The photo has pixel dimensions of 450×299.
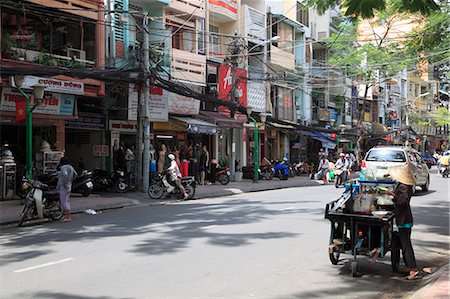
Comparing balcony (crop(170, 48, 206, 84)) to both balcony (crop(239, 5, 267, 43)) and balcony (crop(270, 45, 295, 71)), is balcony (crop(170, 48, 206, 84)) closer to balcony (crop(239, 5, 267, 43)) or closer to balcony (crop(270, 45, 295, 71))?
balcony (crop(239, 5, 267, 43))

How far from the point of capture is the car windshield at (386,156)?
17156mm

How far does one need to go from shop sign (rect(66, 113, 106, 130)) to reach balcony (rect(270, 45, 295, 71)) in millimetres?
14665

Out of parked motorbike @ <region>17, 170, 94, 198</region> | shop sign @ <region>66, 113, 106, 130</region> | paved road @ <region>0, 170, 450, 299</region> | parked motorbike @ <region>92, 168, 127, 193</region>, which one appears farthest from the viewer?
shop sign @ <region>66, 113, 106, 130</region>

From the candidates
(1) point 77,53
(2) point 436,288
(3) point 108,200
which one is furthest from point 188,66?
(2) point 436,288

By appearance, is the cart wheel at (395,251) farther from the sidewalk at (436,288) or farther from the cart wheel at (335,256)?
the cart wheel at (335,256)

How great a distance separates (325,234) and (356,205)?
277cm

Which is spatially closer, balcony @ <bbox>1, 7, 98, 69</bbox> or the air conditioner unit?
balcony @ <bbox>1, 7, 98, 69</bbox>

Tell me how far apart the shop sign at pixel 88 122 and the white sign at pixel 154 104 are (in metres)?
1.25

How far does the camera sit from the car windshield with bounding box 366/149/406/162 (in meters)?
17.2

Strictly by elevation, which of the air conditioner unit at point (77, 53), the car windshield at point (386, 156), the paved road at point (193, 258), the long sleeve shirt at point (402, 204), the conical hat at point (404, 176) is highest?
the air conditioner unit at point (77, 53)

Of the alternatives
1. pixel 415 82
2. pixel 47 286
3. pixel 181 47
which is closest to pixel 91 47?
pixel 181 47

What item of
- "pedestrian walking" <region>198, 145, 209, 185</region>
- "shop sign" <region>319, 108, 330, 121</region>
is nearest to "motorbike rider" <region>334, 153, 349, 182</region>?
"pedestrian walking" <region>198, 145, 209, 185</region>

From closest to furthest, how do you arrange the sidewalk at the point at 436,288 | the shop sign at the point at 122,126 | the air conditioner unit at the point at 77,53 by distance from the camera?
the sidewalk at the point at 436,288
the air conditioner unit at the point at 77,53
the shop sign at the point at 122,126

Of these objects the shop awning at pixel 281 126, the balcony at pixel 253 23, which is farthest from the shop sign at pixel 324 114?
the balcony at pixel 253 23
